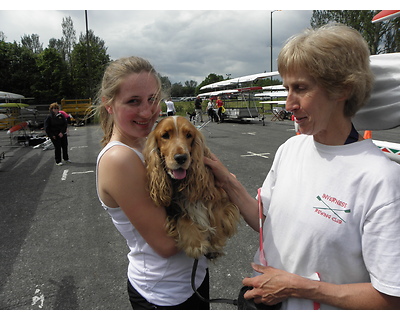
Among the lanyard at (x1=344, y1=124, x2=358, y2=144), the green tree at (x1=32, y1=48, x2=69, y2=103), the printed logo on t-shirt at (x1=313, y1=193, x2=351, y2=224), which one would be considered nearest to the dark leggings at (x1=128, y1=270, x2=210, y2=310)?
the printed logo on t-shirt at (x1=313, y1=193, x2=351, y2=224)

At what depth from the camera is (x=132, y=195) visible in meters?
1.41

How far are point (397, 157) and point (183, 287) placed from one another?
13.4ft

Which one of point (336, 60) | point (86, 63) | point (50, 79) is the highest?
point (86, 63)

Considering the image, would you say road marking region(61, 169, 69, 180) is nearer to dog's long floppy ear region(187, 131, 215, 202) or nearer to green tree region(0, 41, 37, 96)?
dog's long floppy ear region(187, 131, 215, 202)

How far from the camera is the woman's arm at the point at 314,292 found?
115 centimetres

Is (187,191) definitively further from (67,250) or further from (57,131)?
(57,131)

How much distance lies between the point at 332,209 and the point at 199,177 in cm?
74

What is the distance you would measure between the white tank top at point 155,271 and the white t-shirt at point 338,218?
0.48m

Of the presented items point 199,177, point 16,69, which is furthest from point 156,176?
point 16,69

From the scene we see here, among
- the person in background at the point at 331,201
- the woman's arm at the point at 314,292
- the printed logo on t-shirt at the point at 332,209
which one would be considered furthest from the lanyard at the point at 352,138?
the woman's arm at the point at 314,292

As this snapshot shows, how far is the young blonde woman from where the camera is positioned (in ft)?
4.61

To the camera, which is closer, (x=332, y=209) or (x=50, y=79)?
(x=332, y=209)

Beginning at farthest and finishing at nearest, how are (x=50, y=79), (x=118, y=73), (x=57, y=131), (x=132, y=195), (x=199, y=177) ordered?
(x=50, y=79), (x=57, y=131), (x=199, y=177), (x=118, y=73), (x=132, y=195)

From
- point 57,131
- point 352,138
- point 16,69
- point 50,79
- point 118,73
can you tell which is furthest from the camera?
point 16,69
